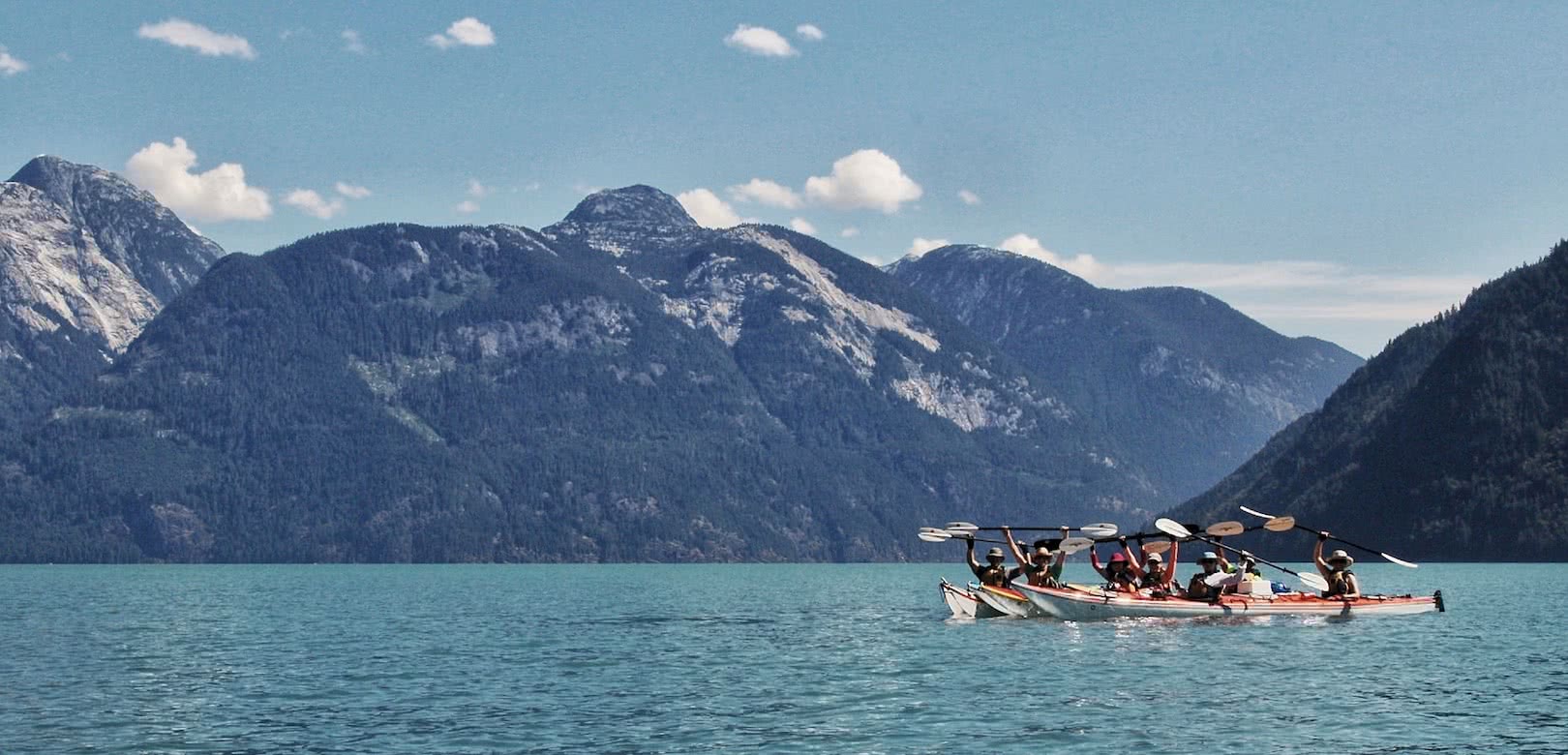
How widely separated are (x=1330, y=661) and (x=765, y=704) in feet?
106

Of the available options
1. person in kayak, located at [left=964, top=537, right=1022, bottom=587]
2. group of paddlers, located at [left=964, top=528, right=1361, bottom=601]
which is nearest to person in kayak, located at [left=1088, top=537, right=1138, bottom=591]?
group of paddlers, located at [left=964, top=528, right=1361, bottom=601]

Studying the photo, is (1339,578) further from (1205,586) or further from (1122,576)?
(1122,576)

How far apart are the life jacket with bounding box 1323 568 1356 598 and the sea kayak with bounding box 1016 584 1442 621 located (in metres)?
1.07

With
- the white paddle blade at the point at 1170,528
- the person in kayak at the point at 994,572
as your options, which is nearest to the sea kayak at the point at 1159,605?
the person in kayak at the point at 994,572

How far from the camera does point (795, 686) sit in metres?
78.9

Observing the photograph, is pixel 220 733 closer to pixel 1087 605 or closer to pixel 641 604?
pixel 1087 605

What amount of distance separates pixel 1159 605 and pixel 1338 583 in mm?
14610

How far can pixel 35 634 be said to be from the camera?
11675 cm

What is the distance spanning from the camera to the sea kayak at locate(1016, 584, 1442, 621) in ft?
382

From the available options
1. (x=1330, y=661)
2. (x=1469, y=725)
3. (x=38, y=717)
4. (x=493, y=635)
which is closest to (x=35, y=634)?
(x=493, y=635)

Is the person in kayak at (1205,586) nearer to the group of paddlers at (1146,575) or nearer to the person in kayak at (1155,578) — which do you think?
the group of paddlers at (1146,575)

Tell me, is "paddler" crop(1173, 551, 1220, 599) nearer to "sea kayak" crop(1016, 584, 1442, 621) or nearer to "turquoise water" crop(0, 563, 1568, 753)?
"sea kayak" crop(1016, 584, 1442, 621)

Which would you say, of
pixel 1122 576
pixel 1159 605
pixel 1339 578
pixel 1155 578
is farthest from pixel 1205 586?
pixel 1339 578

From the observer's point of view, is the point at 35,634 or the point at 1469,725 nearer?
the point at 1469,725
